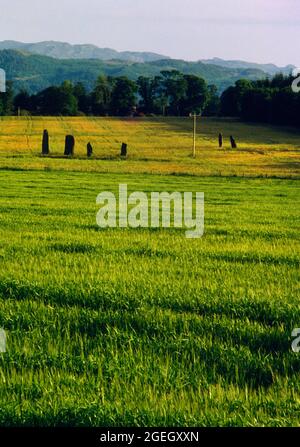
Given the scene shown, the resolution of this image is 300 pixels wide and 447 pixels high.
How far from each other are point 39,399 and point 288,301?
4344mm

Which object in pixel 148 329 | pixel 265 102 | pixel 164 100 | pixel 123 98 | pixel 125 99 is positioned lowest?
pixel 148 329

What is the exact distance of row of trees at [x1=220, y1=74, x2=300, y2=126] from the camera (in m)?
128

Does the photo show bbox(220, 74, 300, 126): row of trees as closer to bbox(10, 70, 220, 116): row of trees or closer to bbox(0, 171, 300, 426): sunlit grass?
bbox(10, 70, 220, 116): row of trees

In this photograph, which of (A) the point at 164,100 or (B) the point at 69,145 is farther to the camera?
(A) the point at 164,100

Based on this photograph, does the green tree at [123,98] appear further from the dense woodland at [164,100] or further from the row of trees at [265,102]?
the row of trees at [265,102]

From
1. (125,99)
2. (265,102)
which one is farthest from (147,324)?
A: (125,99)

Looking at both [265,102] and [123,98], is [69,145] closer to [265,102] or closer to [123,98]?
[265,102]

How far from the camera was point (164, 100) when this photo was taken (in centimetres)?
18062

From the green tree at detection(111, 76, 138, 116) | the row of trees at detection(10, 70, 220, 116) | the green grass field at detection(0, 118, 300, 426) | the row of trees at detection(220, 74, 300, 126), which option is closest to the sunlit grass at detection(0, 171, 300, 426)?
the green grass field at detection(0, 118, 300, 426)

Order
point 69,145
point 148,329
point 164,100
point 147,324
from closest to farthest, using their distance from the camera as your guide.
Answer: point 148,329
point 147,324
point 69,145
point 164,100

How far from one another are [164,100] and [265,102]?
1970 inches

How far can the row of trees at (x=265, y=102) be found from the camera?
128325mm

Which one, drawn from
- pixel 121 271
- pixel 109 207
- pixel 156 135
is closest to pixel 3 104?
pixel 156 135
